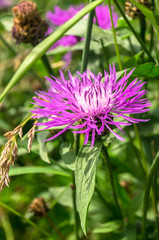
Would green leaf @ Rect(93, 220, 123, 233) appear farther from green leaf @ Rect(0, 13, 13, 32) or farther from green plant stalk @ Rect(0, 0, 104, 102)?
green leaf @ Rect(0, 13, 13, 32)

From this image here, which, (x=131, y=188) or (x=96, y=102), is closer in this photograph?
(x=96, y=102)

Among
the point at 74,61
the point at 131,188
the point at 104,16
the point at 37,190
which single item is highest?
the point at 104,16

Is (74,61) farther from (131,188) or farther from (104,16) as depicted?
(131,188)

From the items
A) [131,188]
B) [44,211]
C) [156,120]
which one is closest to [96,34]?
[156,120]

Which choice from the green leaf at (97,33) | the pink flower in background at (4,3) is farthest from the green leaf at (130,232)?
the pink flower in background at (4,3)

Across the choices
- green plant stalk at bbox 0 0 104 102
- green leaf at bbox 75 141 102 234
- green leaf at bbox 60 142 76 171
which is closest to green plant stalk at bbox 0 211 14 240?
green leaf at bbox 60 142 76 171
